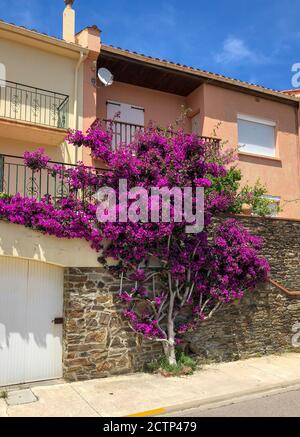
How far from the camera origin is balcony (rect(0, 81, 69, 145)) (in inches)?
410

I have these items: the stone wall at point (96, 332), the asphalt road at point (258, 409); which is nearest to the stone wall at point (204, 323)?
the stone wall at point (96, 332)

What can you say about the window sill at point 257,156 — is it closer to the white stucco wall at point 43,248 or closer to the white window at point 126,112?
the white window at point 126,112

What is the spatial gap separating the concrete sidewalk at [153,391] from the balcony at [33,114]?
252 inches

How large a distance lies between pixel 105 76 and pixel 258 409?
A: 376 inches

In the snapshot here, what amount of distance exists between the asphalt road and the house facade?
2.25 metres

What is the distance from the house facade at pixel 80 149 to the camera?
7.33 meters

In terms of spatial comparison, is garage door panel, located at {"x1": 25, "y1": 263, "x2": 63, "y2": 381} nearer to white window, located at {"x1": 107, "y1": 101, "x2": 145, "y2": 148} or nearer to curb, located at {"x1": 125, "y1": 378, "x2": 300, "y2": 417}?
curb, located at {"x1": 125, "y1": 378, "x2": 300, "y2": 417}

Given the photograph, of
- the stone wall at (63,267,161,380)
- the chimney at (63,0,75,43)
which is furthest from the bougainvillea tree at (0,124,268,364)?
the chimney at (63,0,75,43)

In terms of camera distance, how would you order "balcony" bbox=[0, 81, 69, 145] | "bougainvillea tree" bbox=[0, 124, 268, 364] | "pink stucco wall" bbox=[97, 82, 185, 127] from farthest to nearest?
"pink stucco wall" bbox=[97, 82, 185, 127]
"balcony" bbox=[0, 81, 69, 145]
"bougainvillea tree" bbox=[0, 124, 268, 364]

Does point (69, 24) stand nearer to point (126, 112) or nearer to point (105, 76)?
point (105, 76)

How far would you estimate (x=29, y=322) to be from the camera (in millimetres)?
7348

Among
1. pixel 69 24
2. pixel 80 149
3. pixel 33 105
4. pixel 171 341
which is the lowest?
pixel 171 341

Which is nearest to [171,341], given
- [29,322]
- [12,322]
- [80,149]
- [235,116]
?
[29,322]

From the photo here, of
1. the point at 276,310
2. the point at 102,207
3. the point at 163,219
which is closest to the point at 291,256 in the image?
the point at 276,310
